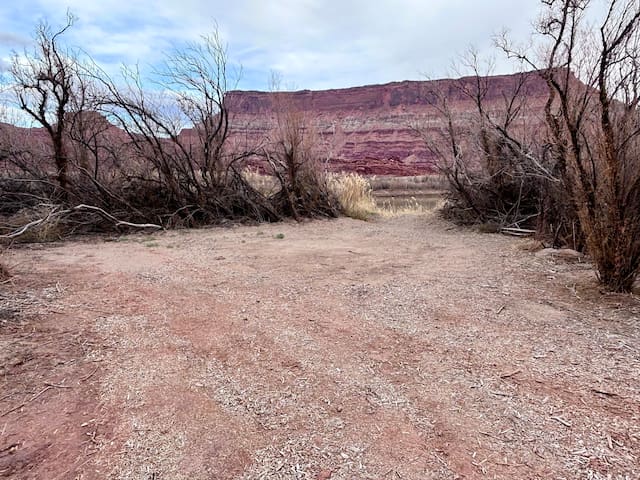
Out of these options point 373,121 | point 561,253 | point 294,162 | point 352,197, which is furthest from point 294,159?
point 373,121

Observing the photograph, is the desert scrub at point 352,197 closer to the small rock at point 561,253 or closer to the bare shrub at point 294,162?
the bare shrub at point 294,162

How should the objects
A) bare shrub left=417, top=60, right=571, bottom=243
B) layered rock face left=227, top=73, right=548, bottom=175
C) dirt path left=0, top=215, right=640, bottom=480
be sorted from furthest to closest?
layered rock face left=227, top=73, right=548, bottom=175 < bare shrub left=417, top=60, right=571, bottom=243 < dirt path left=0, top=215, right=640, bottom=480

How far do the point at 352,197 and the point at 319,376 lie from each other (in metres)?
9.28

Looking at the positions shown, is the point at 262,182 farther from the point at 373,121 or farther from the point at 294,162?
the point at 373,121

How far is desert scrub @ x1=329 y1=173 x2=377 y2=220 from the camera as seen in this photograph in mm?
10987

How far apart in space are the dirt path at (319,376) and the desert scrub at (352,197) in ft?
22.0

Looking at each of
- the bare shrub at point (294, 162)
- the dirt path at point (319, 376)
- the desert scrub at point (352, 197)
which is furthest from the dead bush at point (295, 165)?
the dirt path at point (319, 376)

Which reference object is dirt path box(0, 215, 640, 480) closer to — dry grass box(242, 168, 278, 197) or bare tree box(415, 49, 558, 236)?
bare tree box(415, 49, 558, 236)

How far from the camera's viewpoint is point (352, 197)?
37.1 feet

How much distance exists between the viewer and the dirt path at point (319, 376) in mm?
1635

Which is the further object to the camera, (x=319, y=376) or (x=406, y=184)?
(x=406, y=184)

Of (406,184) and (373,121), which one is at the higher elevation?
(373,121)

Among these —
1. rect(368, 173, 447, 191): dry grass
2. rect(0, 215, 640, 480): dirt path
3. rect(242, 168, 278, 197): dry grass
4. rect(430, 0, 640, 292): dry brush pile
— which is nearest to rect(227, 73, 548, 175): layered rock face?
rect(368, 173, 447, 191): dry grass

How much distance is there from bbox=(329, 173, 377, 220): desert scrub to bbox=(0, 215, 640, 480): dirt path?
6.71 m
